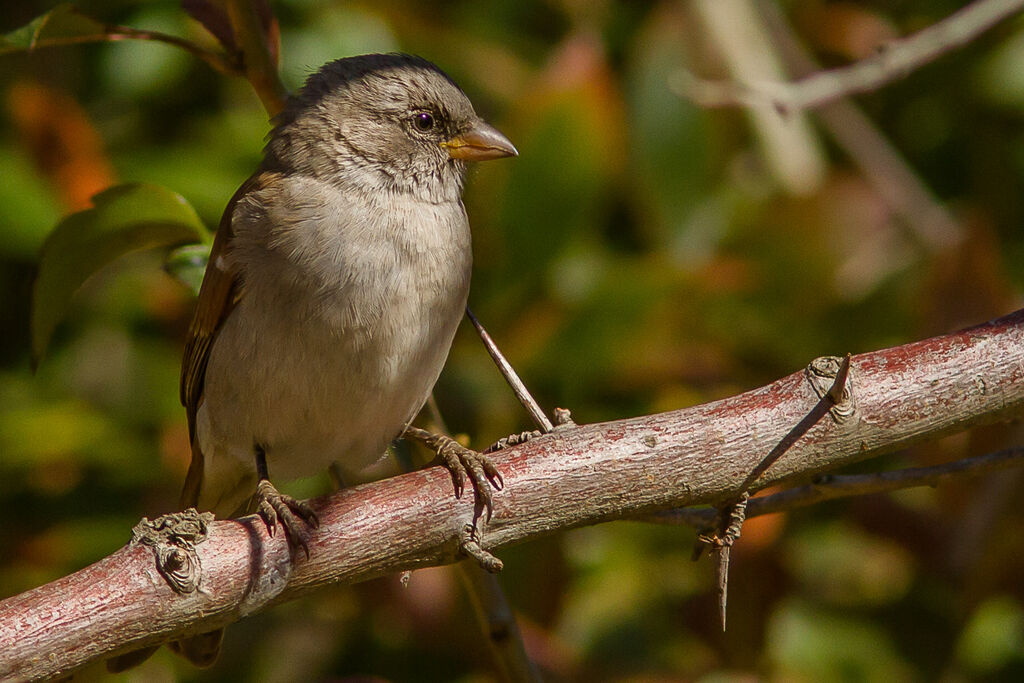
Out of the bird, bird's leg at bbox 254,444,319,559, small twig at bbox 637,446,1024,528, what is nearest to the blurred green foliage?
the bird

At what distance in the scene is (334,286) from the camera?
2.89 meters

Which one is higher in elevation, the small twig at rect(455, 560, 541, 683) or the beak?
the beak

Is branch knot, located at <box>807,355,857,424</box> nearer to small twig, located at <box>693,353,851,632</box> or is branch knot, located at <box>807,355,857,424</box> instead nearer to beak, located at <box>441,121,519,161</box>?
small twig, located at <box>693,353,851,632</box>

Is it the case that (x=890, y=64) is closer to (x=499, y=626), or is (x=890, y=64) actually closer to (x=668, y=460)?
(x=668, y=460)

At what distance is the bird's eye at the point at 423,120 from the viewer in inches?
134

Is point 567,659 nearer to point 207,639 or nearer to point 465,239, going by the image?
point 207,639

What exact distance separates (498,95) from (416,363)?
5.47 ft

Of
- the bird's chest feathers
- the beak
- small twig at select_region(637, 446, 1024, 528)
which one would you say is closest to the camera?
small twig at select_region(637, 446, 1024, 528)

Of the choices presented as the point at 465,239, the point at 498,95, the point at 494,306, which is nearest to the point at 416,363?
the point at 465,239

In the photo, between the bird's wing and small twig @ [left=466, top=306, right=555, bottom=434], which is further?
the bird's wing

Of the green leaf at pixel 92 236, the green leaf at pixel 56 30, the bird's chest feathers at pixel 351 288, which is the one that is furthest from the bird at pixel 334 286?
the green leaf at pixel 56 30

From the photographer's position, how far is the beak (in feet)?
11.1

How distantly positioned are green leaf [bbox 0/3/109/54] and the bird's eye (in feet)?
2.93

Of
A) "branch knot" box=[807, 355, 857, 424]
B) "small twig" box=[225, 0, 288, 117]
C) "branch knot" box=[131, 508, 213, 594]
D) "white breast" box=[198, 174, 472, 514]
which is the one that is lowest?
"branch knot" box=[131, 508, 213, 594]
